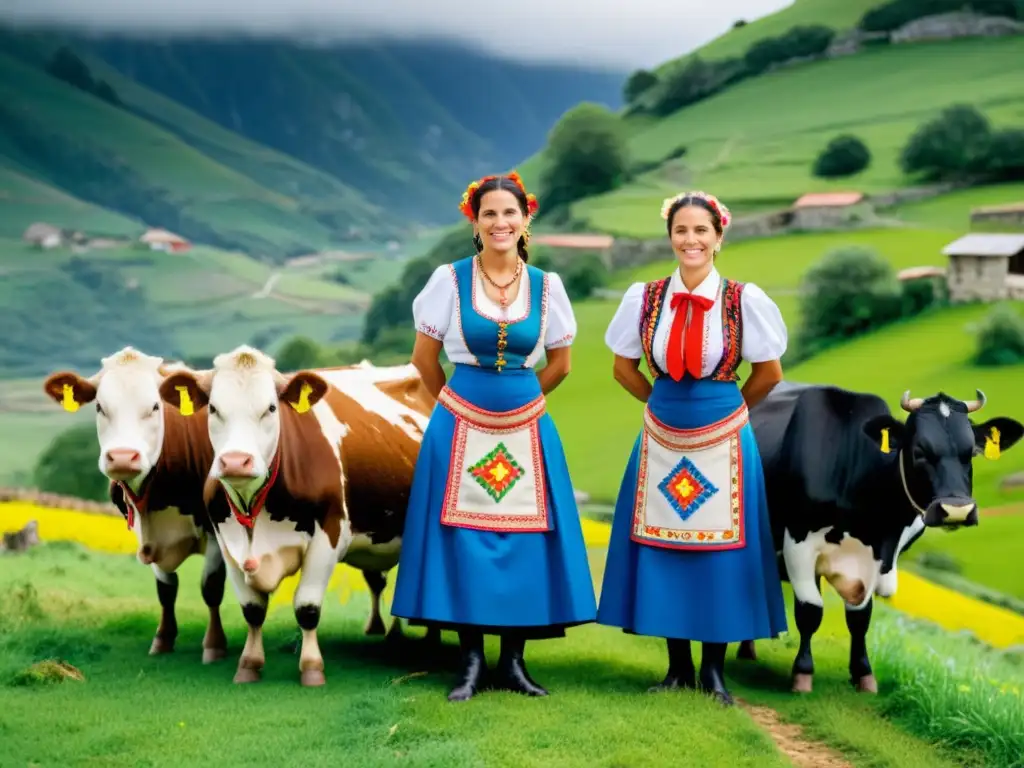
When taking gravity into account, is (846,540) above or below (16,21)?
below

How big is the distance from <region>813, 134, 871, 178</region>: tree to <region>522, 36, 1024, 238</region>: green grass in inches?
15.7

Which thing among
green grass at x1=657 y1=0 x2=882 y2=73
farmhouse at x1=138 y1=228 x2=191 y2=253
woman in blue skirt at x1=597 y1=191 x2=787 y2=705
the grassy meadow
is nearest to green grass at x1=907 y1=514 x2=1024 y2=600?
the grassy meadow

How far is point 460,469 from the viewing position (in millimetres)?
6316

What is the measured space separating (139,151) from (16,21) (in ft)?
21.0

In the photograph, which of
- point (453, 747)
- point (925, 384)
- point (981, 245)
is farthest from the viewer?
point (981, 245)

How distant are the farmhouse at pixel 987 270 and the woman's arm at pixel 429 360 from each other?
2590 centimetres

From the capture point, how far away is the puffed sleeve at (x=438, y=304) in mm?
6270

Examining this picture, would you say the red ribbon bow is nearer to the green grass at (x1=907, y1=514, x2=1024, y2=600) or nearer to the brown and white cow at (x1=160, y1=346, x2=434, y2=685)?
the brown and white cow at (x1=160, y1=346, x2=434, y2=685)

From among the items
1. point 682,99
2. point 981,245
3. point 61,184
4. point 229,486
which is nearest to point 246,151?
point 61,184

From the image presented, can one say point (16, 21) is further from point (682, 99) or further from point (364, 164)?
point (682, 99)

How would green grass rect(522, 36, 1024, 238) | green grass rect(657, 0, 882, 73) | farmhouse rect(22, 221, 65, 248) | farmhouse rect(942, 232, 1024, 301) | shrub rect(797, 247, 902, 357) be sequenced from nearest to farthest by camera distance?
farmhouse rect(942, 232, 1024, 301) → shrub rect(797, 247, 902, 357) → green grass rect(522, 36, 1024, 238) → farmhouse rect(22, 221, 65, 248) → green grass rect(657, 0, 882, 73)

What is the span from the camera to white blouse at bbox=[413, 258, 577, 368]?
6.23 m

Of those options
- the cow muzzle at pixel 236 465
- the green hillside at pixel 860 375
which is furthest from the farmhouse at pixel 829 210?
the cow muzzle at pixel 236 465

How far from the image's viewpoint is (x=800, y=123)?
4475cm
